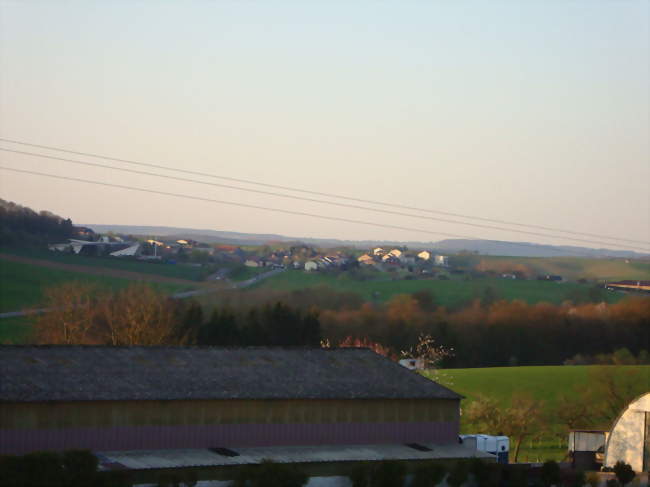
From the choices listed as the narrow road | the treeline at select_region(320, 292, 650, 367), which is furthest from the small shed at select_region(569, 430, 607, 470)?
the narrow road

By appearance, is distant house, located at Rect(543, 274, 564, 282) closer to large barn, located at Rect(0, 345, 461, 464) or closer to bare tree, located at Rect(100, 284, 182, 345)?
bare tree, located at Rect(100, 284, 182, 345)

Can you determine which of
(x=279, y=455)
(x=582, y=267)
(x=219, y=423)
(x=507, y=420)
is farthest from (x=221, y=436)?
(x=582, y=267)

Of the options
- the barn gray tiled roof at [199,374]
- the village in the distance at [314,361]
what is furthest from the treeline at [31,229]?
the barn gray tiled roof at [199,374]

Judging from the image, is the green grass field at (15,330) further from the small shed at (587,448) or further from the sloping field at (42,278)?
the small shed at (587,448)

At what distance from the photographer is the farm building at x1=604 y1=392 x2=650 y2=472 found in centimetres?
4356

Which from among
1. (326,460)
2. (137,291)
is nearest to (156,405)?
(326,460)

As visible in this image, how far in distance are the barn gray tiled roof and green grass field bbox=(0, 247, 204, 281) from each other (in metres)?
52.0

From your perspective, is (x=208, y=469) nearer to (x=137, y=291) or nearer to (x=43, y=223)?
(x=137, y=291)

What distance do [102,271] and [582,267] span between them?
4162 cm

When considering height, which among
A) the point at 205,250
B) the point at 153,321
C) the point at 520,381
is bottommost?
the point at 520,381

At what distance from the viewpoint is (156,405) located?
34.1m

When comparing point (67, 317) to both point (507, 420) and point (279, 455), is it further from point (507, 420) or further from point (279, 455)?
point (279, 455)

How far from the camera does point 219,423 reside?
35.4 meters

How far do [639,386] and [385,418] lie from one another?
34.0 meters
